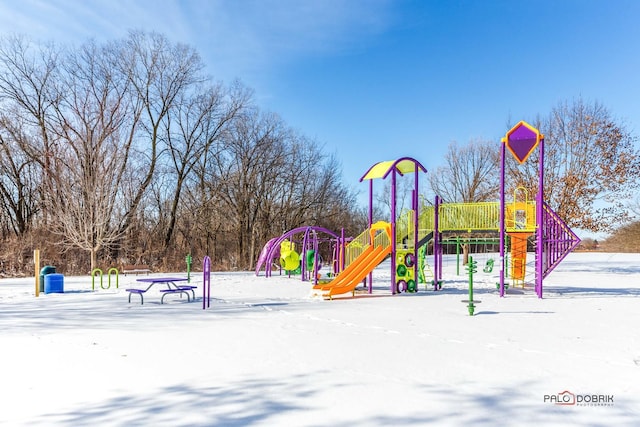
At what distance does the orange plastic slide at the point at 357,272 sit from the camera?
1320 cm

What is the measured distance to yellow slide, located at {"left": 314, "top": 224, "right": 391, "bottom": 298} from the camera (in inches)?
520

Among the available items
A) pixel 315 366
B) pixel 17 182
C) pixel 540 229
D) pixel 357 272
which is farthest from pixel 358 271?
pixel 17 182

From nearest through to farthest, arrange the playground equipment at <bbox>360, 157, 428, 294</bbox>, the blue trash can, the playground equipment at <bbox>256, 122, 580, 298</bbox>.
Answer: the blue trash can → the playground equipment at <bbox>256, 122, 580, 298</bbox> → the playground equipment at <bbox>360, 157, 428, 294</bbox>

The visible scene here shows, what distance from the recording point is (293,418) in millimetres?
3949

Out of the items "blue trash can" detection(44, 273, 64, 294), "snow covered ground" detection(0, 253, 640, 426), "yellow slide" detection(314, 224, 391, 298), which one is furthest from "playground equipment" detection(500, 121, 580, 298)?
"blue trash can" detection(44, 273, 64, 294)

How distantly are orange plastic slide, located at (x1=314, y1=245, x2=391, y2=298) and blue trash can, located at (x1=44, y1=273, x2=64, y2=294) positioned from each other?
7685 millimetres

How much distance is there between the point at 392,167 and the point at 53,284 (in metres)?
10.9

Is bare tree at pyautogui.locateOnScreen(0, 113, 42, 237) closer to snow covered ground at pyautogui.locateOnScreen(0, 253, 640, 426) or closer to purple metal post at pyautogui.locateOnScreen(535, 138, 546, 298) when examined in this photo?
snow covered ground at pyautogui.locateOnScreen(0, 253, 640, 426)

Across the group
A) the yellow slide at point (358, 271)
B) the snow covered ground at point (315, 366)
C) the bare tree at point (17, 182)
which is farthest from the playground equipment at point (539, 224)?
the bare tree at point (17, 182)

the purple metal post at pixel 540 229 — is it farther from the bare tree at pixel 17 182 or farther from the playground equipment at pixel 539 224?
the bare tree at pixel 17 182

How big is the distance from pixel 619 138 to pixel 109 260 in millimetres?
27603

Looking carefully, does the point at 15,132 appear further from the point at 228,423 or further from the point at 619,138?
the point at 619,138

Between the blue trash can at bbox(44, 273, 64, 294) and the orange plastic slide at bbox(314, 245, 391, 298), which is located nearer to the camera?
the orange plastic slide at bbox(314, 245, 391, 298)

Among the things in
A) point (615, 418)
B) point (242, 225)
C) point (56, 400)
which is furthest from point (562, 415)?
point (242, 225)
